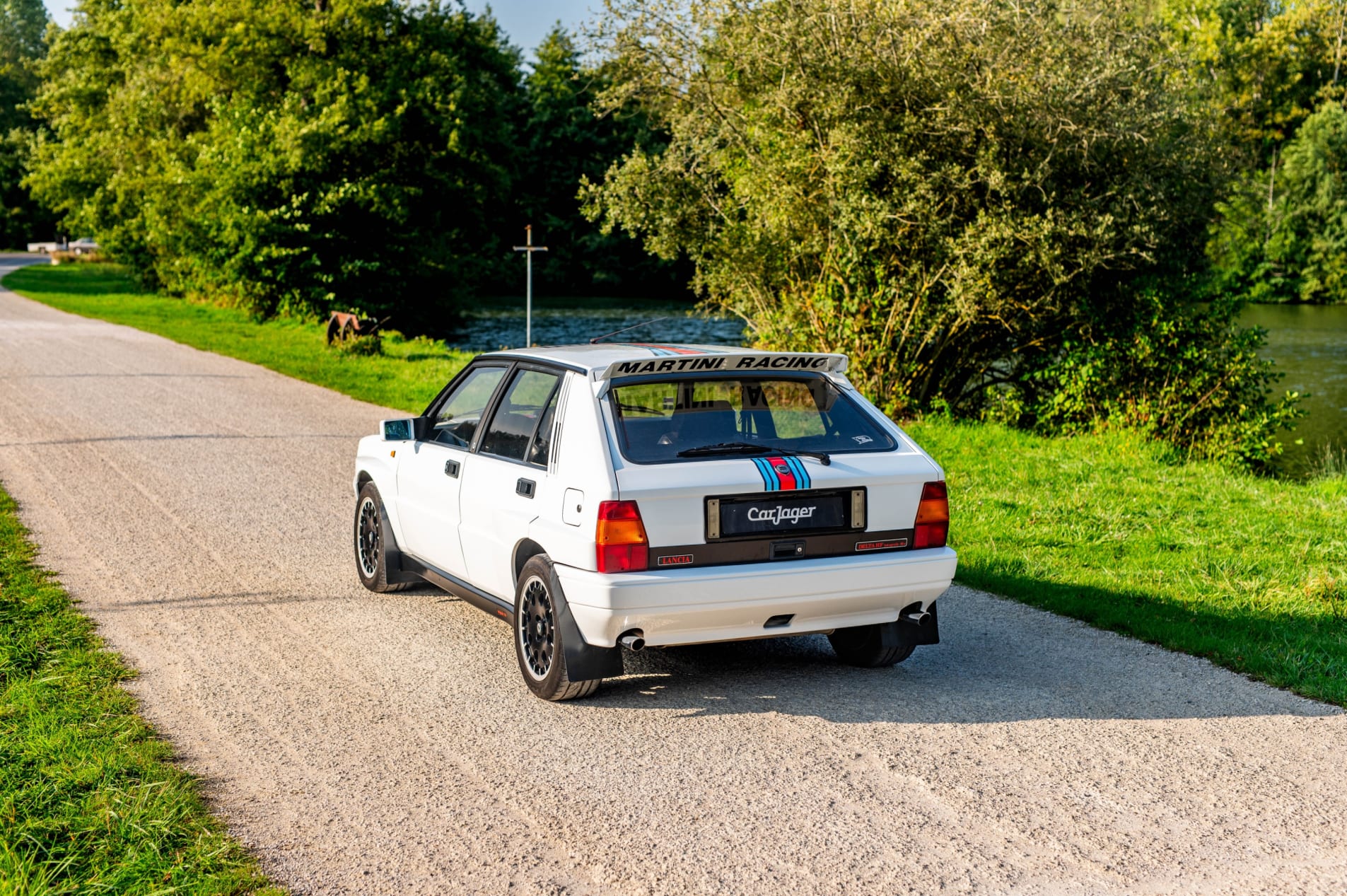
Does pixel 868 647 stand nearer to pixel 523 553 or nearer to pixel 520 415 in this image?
pixel 523 553

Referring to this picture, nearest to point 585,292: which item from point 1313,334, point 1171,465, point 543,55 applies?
point 543,55

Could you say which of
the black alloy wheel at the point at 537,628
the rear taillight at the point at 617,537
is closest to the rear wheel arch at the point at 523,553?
the black alloy wheel at the point at 537,628

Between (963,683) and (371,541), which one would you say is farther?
(371,541)

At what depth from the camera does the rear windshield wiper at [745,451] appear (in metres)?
5.66

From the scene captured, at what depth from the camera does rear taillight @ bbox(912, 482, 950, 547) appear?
5887 millimetres

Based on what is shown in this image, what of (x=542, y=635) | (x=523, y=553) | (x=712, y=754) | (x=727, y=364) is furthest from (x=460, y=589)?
(x=712, y=754)

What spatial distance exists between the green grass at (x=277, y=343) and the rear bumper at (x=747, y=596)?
40.0ft

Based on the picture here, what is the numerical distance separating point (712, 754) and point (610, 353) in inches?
81.6

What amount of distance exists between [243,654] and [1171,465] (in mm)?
10490

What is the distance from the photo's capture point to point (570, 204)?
243 ft

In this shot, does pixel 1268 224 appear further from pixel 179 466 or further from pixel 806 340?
pixel 179 466

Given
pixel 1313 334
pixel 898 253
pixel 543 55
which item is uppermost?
pixel 543 55

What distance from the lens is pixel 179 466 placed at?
12250 mm

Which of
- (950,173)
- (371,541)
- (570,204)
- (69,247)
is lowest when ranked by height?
(371,541)
